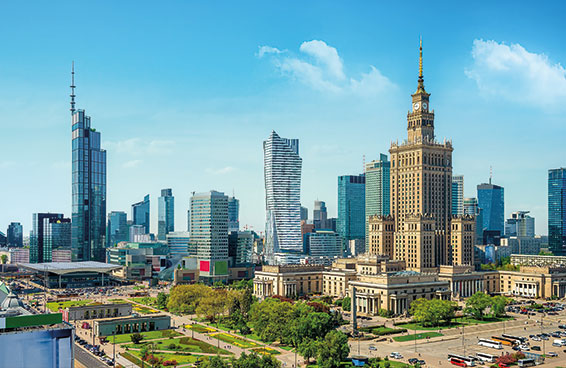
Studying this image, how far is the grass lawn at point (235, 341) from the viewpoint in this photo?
139500mm

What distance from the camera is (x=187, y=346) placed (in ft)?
459

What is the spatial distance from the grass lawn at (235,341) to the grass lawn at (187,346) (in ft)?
19.0

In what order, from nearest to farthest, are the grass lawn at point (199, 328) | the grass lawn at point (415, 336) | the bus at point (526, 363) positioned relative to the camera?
the bus at point (526, 363), the grass lawn at point (415, 336), the grass lawn at point (199, 328)

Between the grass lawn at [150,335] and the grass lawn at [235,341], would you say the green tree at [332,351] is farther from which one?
the grass lawn at [150,335]

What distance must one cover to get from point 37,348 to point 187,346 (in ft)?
179

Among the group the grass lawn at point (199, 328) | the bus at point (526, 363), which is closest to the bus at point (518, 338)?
the bus at point (526, 363)

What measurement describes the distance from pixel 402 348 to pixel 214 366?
5214 centimetres

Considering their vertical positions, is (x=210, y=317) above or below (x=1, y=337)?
below

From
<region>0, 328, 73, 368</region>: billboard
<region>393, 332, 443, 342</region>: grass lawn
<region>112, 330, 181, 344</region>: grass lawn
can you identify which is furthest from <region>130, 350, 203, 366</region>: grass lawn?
<region>393, 332, 443, 342</region>: grass lawn

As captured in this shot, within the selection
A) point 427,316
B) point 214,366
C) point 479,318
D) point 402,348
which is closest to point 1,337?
point 214,366

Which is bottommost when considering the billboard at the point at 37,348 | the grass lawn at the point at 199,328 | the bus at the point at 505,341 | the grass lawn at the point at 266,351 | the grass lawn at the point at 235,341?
the grass lawn at the point at 199,328

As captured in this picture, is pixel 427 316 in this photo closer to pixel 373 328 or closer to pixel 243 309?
pixel 373 328

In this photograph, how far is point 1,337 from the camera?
287 ft

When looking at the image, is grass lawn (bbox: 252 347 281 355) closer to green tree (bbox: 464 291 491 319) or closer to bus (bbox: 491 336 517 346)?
bus (bbox: 491 336 517 346)
